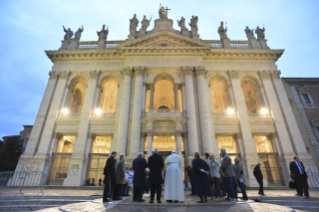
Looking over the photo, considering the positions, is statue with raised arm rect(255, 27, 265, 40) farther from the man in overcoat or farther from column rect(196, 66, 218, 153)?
the man in overcoat

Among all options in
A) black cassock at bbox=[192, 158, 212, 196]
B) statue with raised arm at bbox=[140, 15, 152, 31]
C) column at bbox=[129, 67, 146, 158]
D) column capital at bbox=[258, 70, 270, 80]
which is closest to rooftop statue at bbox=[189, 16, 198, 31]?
statue with raised arm at bbox=[140, 15, 152, 31]

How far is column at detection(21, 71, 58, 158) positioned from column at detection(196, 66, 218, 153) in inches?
639

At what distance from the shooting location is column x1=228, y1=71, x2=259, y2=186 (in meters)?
16.3

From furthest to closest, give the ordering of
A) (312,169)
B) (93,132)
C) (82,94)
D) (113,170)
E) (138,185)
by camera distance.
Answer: (82,94)
(93,132)
(312,169)
(113,170)
(138,185)

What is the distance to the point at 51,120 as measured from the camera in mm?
18469

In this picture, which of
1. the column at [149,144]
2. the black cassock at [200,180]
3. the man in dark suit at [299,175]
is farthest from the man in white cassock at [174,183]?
the column at [149,144]

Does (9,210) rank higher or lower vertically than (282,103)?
lower

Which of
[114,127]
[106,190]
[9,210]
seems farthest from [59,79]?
[106,190]

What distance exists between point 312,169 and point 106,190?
61.0ft

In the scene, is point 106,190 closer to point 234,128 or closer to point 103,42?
point 234,128

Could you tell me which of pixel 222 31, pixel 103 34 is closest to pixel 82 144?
pixel 103 34

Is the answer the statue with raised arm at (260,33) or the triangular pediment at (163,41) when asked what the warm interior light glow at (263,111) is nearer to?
the triangular pediment at (163,41)

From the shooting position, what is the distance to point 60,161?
17688mm

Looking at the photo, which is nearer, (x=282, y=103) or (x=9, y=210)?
(x=9, y=210)
